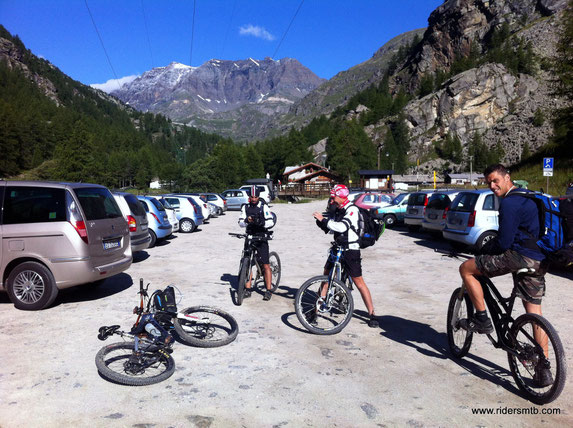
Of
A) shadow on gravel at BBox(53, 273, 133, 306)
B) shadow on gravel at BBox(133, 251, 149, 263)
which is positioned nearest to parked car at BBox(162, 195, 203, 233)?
shadow on gravel at BBox(133, 251, 149, 263)

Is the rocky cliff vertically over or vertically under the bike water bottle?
A: over

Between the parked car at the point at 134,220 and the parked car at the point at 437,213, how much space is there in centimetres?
931

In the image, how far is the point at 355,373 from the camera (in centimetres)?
423

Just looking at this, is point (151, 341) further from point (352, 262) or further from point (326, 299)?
point (352, 262)

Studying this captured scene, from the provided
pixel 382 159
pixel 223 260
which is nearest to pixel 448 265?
pixel 223 260

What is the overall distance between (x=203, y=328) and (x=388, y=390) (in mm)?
2311

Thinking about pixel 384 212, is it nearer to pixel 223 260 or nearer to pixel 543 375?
pixel 223 260

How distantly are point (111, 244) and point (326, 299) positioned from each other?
3975 mm

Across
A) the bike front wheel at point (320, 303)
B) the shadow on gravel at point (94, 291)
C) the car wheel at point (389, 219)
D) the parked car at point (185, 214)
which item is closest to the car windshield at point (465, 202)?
the bike front wheel at point (320, 303)

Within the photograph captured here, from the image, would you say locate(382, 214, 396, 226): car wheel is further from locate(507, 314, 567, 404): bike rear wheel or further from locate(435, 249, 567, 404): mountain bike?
locate(507, 314, 567, 404): bike rear wheel

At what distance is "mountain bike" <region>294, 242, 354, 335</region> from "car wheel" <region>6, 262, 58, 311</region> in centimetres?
389

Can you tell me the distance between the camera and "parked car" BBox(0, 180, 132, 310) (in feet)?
20.6

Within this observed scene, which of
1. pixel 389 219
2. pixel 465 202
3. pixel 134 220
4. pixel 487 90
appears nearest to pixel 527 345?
pixel 465 202

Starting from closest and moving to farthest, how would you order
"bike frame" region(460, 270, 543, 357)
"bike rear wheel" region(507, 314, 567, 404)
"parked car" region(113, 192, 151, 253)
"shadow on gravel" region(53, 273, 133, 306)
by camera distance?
"bike rear wheel" region(507, 314, 567, 404) → "bike frame" region(460, 270, 543, 357) → "shadow on gravel" region(53, 273, 133, 306) → "parked car" region(113, 192, 151, 253)
